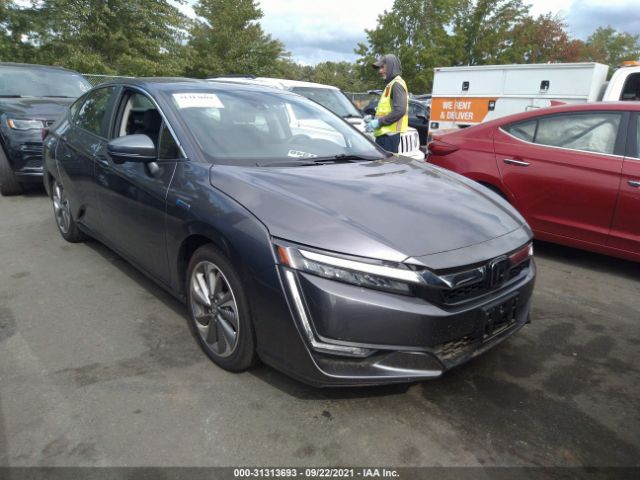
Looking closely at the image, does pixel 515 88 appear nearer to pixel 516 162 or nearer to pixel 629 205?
pixel 516 162

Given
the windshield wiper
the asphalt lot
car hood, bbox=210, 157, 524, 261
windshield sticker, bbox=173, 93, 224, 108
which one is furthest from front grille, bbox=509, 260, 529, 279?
windshield sticker, bbox=173, 93, 224, 108

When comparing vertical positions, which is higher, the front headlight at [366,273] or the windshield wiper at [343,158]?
the windshield wiper at [343,158]

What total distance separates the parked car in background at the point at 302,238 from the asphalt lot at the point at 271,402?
0.88ft

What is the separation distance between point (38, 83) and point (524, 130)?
723cm

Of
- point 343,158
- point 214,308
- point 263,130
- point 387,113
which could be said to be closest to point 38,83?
point 387,113

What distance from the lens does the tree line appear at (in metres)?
20.2

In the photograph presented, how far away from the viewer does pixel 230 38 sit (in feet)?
106

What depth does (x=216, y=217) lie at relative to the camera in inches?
94.1

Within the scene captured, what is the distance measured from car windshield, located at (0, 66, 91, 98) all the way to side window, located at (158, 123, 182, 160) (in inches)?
226

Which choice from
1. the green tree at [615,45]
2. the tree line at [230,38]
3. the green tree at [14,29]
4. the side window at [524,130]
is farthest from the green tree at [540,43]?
the side window at [524,130]

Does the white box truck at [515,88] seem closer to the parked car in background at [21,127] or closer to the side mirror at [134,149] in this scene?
the side mirror at [134,149]

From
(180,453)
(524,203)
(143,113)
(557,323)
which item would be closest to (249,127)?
(143,113)

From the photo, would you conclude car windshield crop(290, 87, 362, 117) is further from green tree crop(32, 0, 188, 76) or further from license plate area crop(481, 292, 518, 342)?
green tree crop(32, 0, 188, 76)

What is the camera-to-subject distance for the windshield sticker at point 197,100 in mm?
3057
